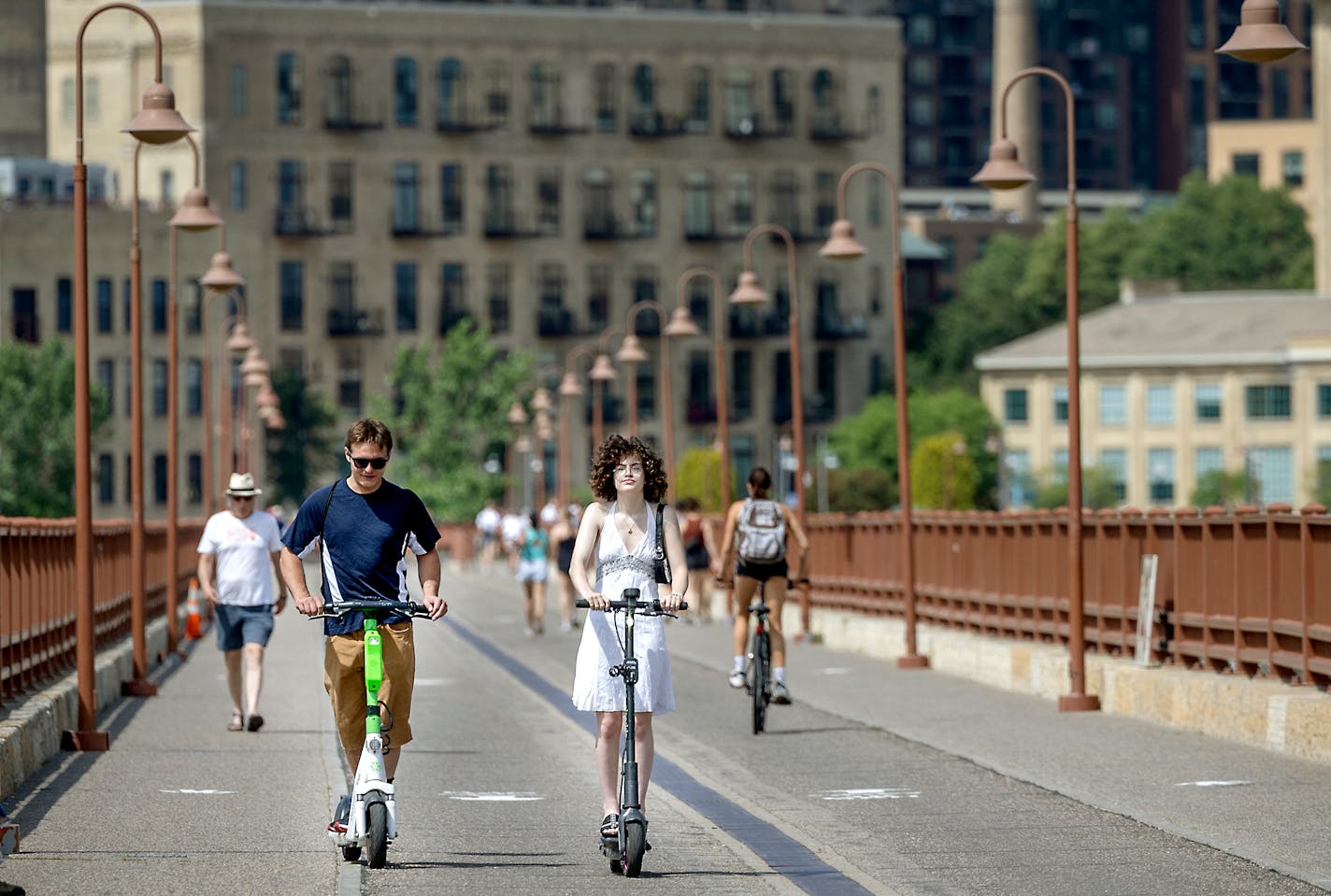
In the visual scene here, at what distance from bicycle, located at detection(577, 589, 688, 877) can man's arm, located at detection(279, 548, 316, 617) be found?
1.17 meters

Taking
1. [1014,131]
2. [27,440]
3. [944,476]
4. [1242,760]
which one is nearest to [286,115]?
[27,440]

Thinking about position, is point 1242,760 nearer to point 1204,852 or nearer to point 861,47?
point 1204,852

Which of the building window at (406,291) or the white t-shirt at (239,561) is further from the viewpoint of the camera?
the building window at (406,291)

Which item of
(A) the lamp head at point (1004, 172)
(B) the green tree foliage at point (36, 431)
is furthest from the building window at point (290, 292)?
(A) the lamp head at point (1004, 172)

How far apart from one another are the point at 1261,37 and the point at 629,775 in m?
8.51

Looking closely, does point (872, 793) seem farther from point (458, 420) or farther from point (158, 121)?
Answer: point (458, 420)

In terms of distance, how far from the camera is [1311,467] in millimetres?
121938

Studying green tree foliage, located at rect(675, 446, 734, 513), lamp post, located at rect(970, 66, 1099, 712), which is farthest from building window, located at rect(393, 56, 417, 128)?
lamp post, located at rect(970, 66, 1099, 712)

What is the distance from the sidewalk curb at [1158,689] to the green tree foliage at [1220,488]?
8893cm

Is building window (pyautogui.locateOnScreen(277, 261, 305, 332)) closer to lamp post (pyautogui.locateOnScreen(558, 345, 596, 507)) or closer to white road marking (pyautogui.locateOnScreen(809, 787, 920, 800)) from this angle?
lamp post (pyautogui.locateOnScreen(558, 345, 596, 507))

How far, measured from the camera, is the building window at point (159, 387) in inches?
4764

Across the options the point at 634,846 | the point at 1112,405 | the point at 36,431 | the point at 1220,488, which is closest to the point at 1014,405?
the point at 1112,405

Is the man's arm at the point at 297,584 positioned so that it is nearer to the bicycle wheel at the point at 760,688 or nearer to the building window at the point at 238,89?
the bicycle wheel at the point at 760,688

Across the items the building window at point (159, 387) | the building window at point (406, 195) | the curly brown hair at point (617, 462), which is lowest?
the curly brown hair at point (617, 462)
